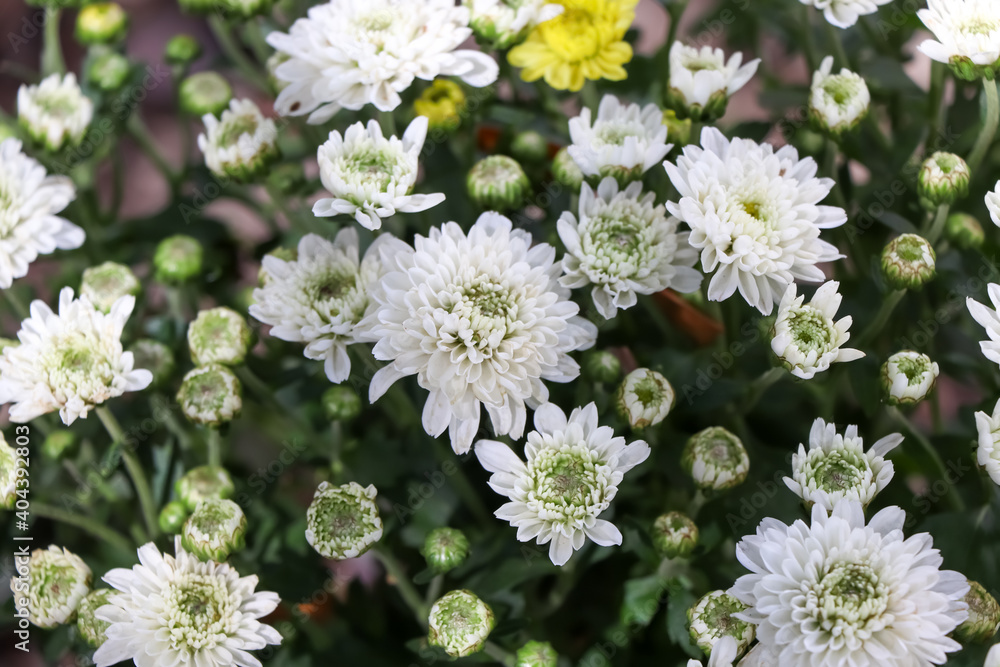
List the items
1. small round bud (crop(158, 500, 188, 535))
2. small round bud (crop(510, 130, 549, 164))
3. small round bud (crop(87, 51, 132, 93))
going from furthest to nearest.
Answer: small round bud (crop(87, 51, 132, 93))
small round bud (crop(510, 130, 549, 164))
small round bud (crop(158, 500, 188, 535))

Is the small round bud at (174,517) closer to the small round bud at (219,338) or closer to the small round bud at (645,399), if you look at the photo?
the small round bud at (219,338)

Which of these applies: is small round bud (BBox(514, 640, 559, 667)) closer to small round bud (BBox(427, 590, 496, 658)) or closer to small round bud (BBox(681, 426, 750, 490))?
small round bud (BBox(427, 590, 496, 658))

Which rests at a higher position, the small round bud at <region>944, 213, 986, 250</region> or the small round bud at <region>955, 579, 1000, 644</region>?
the small round bud at <region>944, 213, 986, 250</region>

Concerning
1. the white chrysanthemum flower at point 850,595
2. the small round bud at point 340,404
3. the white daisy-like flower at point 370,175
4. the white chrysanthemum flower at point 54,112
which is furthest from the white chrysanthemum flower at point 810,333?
A: the white chrysanthemum flower at point 54,112

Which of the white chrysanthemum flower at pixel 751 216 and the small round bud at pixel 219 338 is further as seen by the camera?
the small round bud at pixel 219 338

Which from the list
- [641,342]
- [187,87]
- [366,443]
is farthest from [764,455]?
[187,87]

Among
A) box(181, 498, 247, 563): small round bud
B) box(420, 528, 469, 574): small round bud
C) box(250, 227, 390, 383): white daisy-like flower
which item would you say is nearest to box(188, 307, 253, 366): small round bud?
box(250, 227, 390, 383): white daisy-like flower

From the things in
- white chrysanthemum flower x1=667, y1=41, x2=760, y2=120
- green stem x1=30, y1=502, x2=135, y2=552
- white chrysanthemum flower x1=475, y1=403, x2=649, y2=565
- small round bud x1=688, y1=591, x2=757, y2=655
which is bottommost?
green stem x1=30, y1=502, x2=135, y2=552
